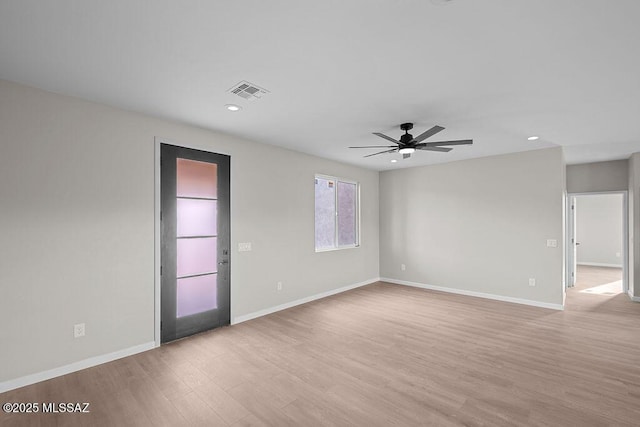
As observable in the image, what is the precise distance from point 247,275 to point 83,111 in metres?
2.78

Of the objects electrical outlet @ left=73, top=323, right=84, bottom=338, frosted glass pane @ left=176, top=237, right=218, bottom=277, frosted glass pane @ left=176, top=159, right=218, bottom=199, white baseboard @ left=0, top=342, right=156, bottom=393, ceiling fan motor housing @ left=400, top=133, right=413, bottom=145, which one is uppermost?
ceiling fan motor housing @ left=400, top=133, right=413, bottom=145

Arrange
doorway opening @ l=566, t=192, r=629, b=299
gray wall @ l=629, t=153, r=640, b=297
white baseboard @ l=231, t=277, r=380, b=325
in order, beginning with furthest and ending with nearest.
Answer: doorway opening @ l=566, t=192, r=629, b=299 < gray wall @ l=629, t=153, r=640, b=297 < white baseboard @ l=231, t=277, r=380, b=325

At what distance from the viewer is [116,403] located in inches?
93.2

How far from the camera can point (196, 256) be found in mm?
3816

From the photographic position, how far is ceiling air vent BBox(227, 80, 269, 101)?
8.79 ft

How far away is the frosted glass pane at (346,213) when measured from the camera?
20.6ft

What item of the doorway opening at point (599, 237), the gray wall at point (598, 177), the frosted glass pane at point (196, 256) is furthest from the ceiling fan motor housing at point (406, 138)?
the doorway opening at point (599, 237)

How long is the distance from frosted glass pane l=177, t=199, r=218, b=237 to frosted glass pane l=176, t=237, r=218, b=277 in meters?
0.10

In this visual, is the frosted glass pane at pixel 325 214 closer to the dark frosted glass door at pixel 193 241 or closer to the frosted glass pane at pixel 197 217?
the dark frosted glass door at pixel 193 241

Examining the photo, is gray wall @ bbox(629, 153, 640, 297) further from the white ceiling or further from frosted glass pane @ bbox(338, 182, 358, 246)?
frosted glass pane @ bbox(338, 182, 358, 246)

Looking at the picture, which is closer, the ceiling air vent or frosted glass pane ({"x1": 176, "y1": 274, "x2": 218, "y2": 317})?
the ceiling air vent

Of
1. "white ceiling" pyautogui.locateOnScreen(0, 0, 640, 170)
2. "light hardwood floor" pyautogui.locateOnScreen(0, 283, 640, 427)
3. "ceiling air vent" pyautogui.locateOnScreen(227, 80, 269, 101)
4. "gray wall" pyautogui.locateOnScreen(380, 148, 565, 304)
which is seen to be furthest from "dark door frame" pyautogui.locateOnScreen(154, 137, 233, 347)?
"gray wall" pyautogui.locateOnScreen(380, 148, 565, 304)

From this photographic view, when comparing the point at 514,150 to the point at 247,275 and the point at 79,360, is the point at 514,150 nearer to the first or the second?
the point at 247,275

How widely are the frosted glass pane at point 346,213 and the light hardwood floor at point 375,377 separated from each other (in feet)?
7.52
